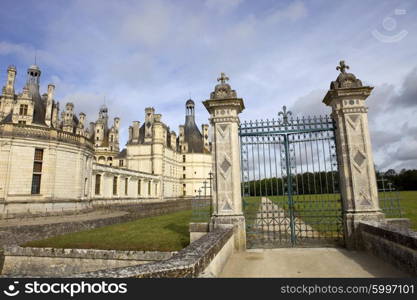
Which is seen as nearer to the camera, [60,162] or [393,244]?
[393,244]

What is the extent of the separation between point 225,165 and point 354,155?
3319 millimetres

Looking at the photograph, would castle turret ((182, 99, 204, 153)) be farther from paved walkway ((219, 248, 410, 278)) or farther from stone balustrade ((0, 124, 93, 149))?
paved walkway ((219, 248, 410, 278))

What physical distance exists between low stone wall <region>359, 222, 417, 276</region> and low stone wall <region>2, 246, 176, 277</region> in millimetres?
5224

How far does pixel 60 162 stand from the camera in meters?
19.4

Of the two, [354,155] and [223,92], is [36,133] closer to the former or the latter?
[223,92]

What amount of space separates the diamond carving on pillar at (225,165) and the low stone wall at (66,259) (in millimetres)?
3102

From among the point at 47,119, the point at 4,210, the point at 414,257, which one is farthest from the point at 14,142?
the point at 414,257

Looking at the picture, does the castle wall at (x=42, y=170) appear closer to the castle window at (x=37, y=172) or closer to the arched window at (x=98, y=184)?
the castle window at (x=37, y=172)

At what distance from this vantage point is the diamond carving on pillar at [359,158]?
664 centimetres

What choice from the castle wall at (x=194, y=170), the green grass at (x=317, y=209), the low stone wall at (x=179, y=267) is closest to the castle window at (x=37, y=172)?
the green grass at (x=317, y=209)

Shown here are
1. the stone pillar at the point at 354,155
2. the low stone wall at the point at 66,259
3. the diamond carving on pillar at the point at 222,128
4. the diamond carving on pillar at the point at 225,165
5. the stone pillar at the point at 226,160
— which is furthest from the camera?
the low stone wall at the point at 66,259

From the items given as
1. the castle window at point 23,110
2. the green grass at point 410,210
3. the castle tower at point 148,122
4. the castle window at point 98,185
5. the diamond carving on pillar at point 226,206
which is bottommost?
the green grass at point 410,210

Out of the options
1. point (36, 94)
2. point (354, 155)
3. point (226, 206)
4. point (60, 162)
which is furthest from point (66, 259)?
point (36, 94)

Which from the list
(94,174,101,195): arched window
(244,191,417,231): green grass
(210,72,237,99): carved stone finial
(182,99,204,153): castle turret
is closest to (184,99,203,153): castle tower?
(182,99,204,153): castle turret
